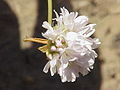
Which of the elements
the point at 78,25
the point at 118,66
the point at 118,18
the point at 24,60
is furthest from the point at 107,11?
the point at 78,25

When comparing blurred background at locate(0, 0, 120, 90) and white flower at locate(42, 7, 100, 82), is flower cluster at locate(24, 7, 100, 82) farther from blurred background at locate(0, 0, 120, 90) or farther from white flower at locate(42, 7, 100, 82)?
blurred background at locate(0, 0, 120, 90)

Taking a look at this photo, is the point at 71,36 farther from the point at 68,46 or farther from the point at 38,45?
the point at 38,45

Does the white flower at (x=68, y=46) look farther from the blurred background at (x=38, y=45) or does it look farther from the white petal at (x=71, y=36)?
the blurred background at (x=38, y=45)

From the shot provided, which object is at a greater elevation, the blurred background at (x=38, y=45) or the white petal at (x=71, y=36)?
the blurred background at (x=38, y=45)

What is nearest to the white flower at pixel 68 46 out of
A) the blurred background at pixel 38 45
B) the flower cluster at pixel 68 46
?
the flower cluster at pixel 68 46

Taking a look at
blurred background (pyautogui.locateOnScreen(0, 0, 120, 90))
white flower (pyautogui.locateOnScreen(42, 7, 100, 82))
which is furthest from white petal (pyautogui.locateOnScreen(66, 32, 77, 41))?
blurred background (pyautogui.locateOnScreen(0, 0, 120, 90))

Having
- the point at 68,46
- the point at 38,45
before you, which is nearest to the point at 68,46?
the point at 68,46

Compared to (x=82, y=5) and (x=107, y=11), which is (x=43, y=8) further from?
(x=107, y=11)
